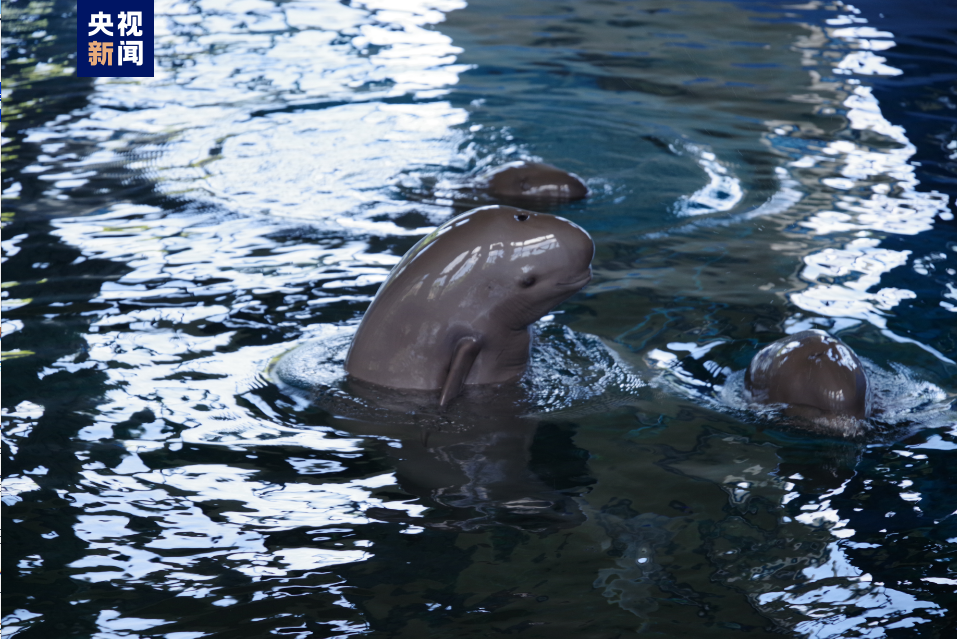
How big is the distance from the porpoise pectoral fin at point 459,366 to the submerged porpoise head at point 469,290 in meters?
0.02

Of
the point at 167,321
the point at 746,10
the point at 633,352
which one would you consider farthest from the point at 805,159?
the point at 746,10

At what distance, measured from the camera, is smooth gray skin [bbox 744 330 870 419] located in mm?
3643

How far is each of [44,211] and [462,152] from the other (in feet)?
9.54

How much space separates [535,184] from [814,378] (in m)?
3.04

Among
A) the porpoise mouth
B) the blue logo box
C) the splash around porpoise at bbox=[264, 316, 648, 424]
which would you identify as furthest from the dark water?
the blue logo box

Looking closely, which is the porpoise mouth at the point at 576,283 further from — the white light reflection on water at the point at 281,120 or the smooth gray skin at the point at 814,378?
the white light reflection on water at the point at 281,120

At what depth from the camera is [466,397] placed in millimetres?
3777

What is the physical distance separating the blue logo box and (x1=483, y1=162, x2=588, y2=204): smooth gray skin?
198 inches

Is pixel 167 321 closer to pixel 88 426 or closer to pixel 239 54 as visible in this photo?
pixel 88 426

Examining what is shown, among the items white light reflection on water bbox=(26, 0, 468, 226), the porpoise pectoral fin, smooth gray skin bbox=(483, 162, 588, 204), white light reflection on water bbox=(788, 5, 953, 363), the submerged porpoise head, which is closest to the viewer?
the porpoise pectoral fin

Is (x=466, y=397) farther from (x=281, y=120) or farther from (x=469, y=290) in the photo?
(x=281, y=120)

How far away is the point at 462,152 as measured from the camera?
7484 mm

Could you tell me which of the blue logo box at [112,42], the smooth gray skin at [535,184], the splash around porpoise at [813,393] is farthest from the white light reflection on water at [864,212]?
the blue logo box at [112,42]

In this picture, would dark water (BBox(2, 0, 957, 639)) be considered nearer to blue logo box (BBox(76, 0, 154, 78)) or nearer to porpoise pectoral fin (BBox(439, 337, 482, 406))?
porpoise pectoral fin (BBox(439, 337, 482, 406))
